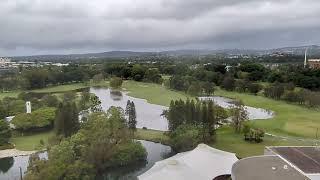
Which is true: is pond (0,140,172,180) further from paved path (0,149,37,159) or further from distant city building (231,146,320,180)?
distant city building (231,146,320,180)

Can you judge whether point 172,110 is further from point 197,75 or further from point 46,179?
point 197,75

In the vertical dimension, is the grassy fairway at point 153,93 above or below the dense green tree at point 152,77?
below

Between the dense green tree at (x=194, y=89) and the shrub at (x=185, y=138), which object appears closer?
the shrub at (x=185, y=138)

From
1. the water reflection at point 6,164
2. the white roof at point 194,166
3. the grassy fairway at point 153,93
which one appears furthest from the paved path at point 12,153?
the grassy fairway at point 153,93

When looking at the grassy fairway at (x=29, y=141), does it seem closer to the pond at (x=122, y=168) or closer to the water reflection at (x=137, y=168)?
the pond at (x=122, y=168)

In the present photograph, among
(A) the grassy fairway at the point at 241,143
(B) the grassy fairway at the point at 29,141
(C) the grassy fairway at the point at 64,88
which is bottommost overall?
(C) the grassy fairway at the point at 64,88

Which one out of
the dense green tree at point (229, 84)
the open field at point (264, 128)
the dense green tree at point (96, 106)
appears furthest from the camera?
the dense green tree at point (229, 84)

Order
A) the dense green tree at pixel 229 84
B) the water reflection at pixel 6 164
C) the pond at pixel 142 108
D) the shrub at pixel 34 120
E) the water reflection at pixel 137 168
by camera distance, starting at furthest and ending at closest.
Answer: the dense green tree at pixel 229 84 < the pond at pixel 142 108 < the shrub at pixel 34 120 < the water reflection at pixel 6 164 < the water reflection at pixel 137 168
